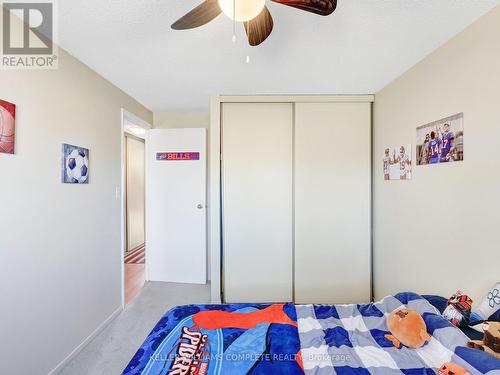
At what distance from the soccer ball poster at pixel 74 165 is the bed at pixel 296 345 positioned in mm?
1332

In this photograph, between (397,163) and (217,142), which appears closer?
(397,163)

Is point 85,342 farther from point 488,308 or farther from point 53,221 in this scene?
point 488,308

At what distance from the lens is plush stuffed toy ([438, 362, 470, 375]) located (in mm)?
952

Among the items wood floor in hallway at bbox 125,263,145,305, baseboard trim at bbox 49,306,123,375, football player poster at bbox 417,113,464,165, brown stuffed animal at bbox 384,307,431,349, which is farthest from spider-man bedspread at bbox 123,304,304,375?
wood floor in hallway at bbox 125,263,145,305

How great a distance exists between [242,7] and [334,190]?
2076 millimetres

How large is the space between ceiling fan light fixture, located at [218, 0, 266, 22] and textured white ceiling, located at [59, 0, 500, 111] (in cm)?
44

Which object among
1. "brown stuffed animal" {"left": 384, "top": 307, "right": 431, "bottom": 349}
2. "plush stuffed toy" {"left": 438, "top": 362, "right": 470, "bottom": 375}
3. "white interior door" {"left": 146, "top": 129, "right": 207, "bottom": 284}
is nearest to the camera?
"plush stuffed toy" {"left": 438, "top": 362, "right": 470, "bottom": 375}

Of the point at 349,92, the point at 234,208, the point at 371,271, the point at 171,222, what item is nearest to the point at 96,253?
the point at 171,222

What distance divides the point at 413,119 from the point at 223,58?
1.69 meters

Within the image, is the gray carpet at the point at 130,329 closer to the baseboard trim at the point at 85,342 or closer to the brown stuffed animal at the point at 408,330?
the baseboard trim at the point at 85,342

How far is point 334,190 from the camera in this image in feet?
8.63

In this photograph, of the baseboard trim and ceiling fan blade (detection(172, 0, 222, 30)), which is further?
the baseboard trim

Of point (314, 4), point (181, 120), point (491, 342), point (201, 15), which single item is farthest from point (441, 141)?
point (181, 120)

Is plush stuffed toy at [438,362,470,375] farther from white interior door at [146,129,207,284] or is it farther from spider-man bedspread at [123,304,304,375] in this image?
white interior door at [146,129,207,284]
